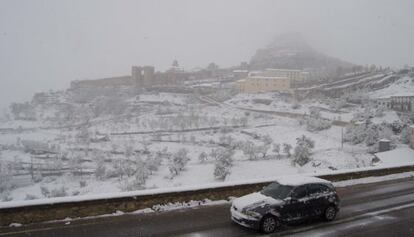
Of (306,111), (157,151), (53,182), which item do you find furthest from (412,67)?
(53,182)

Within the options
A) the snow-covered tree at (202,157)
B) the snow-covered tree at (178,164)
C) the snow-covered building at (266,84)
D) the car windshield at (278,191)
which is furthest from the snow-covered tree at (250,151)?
the snow-covered building at (266,84)

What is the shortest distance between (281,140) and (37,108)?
78.8 meters

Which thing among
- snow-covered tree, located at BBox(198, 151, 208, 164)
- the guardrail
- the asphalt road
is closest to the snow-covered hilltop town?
snow-covered tree, located at BBox(198, 151, 208, 164)

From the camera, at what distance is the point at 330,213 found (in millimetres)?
11570

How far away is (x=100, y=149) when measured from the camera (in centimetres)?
6438

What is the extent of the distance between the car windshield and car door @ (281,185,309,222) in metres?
0.17

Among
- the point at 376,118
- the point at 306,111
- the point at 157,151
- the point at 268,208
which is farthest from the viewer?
the point at 306,111

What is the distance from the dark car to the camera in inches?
411

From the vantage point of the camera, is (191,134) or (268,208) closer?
(268,208)

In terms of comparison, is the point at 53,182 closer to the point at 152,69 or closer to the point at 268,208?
the point at 268,208

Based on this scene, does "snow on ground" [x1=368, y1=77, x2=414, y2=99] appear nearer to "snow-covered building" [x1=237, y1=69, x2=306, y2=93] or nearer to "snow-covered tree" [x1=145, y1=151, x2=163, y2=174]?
"snow-covered building" [x1=237, y1=69, x2=306, y2=93]

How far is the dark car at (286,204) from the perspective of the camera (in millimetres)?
10430

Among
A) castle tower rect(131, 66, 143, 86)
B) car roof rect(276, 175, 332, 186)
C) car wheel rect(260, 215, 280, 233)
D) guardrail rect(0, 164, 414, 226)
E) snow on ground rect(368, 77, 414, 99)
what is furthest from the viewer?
castle tower rect(131, 66, 143, 86)

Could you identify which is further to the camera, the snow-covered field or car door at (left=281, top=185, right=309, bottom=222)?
the snow-covered field
